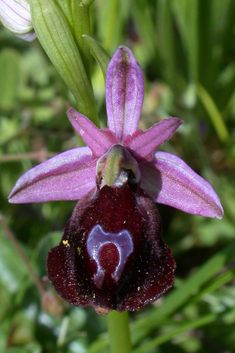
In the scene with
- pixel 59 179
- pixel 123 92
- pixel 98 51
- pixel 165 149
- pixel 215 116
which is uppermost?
pixel 98 51

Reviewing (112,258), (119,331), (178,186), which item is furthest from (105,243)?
(119,331)

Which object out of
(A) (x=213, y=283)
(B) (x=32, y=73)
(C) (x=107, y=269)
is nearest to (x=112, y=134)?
(C) (x=107, y=269)

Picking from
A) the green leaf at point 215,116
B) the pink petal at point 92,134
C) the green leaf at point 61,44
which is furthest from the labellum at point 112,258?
the green leaf at point 215,116

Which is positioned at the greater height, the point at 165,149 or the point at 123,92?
the point at 123,92

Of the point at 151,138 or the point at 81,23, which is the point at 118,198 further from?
the point at 81,23

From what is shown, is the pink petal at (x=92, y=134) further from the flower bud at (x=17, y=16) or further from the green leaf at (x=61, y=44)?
the flower bud at (x=17, y=16)

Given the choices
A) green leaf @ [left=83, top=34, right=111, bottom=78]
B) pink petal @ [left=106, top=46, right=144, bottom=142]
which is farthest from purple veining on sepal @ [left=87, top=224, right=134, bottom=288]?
green leaf @ [left=83, top=34, right=111, bottom=78]

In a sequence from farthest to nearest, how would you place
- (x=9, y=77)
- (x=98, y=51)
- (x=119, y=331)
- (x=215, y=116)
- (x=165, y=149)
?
(x=215, y=116), (x=9, y=77), (x=165, y=149), (x=119, y=331), (x=98, y=51)
